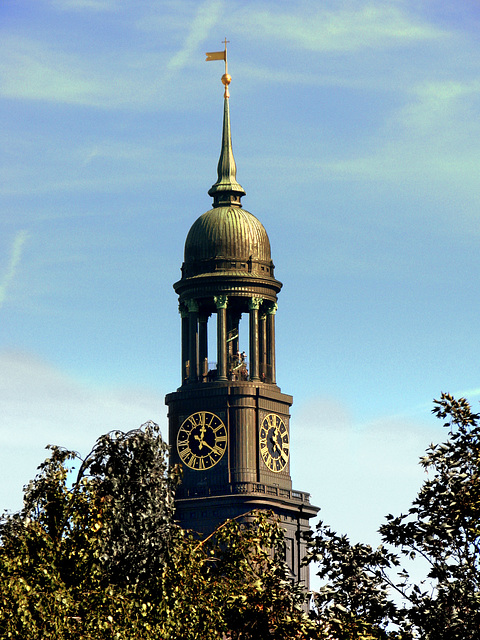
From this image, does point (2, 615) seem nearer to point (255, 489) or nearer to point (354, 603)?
point (354, 603)

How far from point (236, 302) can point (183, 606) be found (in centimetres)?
8599

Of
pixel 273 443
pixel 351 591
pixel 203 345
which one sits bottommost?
pixel 351 591

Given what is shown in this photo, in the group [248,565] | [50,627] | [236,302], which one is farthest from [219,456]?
[50,627]

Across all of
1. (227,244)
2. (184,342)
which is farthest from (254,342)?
(227,244)

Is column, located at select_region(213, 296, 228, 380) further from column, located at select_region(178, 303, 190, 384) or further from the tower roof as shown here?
column, located at select_region(178, 303, 190, 384)

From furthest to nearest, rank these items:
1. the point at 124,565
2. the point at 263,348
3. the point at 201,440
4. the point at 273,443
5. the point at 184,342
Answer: the point at 184,342 → the point at 263,348 → the point at 273,443 → the point at 201,440 → the point at 124,565

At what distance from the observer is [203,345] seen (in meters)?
137

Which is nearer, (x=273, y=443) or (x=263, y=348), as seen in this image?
(x=273, y=443)

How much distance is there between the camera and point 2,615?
153 feet

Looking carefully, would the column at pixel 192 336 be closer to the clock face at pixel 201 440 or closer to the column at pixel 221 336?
the column at pixel 221 336

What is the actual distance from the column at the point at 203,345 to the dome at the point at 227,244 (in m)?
3.43

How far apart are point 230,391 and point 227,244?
11894mm

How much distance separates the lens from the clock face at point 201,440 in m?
132

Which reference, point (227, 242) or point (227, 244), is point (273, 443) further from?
point (227, 242)
